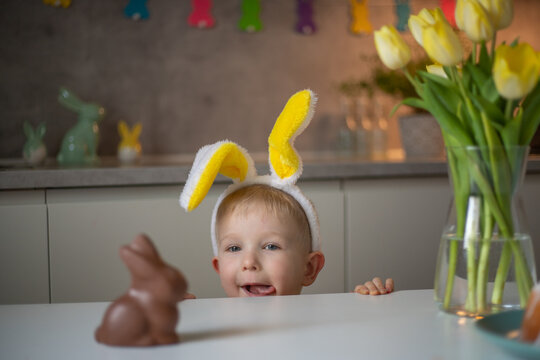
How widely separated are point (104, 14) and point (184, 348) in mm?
2193

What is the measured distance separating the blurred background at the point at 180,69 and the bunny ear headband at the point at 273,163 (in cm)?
140

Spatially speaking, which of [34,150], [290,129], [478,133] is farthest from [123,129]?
[478,133]

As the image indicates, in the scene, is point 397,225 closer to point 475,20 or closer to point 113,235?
point 113,235

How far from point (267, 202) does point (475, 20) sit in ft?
2.14

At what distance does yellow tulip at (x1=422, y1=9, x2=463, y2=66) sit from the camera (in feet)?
2.09

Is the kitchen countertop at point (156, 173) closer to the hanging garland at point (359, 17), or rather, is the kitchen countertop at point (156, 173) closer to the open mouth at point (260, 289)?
the open mouth at point (260, 289)

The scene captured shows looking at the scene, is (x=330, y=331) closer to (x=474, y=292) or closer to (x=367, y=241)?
(x=474, y=292)

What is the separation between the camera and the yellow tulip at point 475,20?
64 cm

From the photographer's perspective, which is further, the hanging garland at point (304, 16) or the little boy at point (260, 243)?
the hanging garland at point (304, 16)

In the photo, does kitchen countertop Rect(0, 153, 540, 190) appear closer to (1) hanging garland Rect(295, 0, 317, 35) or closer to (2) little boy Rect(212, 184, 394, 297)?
(2) little boy Rect(212, 184, 394, 297)

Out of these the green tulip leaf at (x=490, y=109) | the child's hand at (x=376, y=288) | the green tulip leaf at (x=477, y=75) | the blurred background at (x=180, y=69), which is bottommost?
the child's hand at (x=376, y=288)

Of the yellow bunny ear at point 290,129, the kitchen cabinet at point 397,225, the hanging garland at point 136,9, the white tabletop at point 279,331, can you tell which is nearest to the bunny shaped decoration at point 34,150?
the hanging garland at point 136,9

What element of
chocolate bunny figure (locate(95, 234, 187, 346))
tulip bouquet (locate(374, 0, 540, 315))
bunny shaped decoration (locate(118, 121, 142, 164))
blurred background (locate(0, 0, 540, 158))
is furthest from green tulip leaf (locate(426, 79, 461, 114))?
blurred background (locate(0, 0, 540, 158))

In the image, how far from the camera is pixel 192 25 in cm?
260
